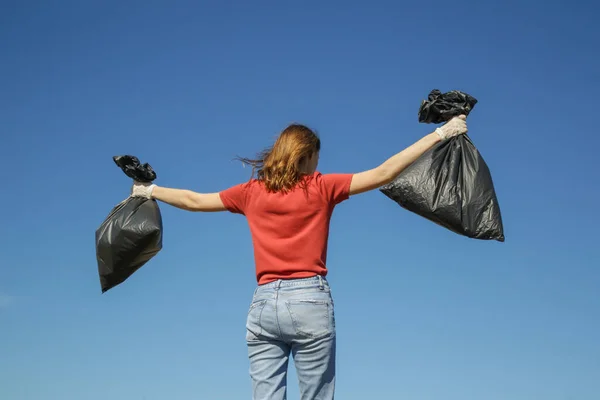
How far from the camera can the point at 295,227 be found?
4.07m

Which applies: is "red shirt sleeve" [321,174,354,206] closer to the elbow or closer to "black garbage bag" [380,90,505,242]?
the elbow

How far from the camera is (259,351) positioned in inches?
159

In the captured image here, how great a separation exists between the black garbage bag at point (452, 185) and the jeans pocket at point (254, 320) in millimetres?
1522

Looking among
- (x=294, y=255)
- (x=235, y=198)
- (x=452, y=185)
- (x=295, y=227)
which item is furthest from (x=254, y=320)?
(x=452, y=185)

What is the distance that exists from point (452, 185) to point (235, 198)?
154cm

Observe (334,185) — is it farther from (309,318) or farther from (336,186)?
(309,318)

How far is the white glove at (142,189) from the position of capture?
5117 millimetres

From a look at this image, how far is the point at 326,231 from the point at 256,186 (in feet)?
1.59

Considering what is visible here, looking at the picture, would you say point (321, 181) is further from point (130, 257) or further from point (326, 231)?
point (130, 257)

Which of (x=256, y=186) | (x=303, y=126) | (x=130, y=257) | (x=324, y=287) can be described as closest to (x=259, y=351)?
(x=324, y=287)

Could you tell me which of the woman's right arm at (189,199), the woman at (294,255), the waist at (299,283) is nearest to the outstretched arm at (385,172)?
the woman at (294,255)

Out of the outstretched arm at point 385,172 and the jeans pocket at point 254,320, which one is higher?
the outstretched arm at point 385,172

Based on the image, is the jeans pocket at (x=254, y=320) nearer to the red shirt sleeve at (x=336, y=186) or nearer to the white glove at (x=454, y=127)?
the red shirt sleeve at (x=336, y=186)

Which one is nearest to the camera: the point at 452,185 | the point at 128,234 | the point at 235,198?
the point at 235,198
